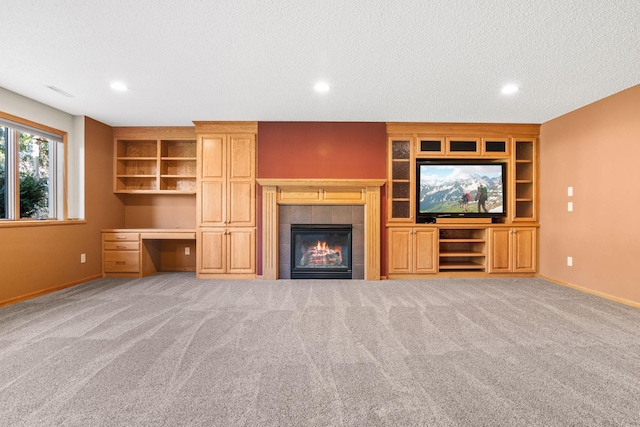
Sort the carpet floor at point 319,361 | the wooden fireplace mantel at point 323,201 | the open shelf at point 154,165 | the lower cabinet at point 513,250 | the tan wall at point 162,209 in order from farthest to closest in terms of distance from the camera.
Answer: the tan wall at point 162,209 < the open shelf at point 154,165 < the lower cabinet at point 513,250 < the wooden fireplace mantel at point 323,201 < the carpet floor at point 319,361

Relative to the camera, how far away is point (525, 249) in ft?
15.9

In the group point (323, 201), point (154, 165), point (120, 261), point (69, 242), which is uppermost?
point (154, 165)

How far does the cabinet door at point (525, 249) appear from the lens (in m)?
4.84

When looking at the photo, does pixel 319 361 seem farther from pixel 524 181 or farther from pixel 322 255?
pixel 524 181

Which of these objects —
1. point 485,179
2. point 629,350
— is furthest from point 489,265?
point 629,350

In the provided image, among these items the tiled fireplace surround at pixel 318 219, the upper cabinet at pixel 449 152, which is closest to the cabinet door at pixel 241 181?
the tiled fireplace surround at pixel 318 219

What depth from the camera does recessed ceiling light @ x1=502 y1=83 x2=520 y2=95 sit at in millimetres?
3346

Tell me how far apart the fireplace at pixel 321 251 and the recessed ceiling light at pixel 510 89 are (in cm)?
275

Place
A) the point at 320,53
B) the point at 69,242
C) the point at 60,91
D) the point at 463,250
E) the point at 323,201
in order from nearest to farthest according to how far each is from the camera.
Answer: the point at 320,53 < the point at 60,91 < the point at 69,242 < the point at 323,201 < the point at 463,250

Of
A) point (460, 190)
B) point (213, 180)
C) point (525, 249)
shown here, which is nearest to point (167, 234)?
point (213, 180)

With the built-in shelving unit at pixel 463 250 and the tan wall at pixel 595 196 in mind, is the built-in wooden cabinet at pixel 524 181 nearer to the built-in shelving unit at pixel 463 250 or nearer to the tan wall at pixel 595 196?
the tan wall at pixel 595 196

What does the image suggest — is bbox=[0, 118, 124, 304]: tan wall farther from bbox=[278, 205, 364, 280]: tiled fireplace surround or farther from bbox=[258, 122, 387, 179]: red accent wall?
bbox=[278, 205, 364, 280]: tiled fireplace surround

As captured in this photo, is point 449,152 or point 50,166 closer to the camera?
point 50,166

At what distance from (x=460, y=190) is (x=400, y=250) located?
1482mm
